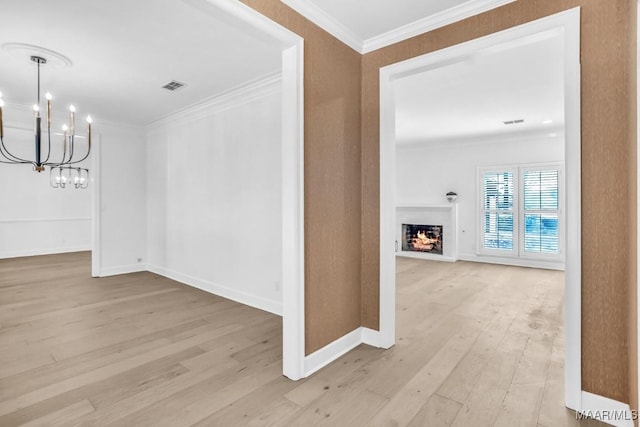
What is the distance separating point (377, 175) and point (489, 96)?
2563 mm

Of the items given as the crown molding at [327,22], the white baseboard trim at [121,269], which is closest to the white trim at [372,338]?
the crown molding at [327,22]

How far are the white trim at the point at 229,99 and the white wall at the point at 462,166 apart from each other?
193 inches

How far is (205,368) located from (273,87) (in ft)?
9.43

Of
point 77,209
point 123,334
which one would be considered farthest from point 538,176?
point 77,209

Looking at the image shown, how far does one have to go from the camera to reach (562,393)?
2.13 m

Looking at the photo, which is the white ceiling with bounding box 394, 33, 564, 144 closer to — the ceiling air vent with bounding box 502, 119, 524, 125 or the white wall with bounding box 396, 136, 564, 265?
the ceiling air vent with bounding box 502, 119, 524, 125

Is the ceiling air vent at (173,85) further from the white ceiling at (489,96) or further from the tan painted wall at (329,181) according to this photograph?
the white ceiling at (489,96)

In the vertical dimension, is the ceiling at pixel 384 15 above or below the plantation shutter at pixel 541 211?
above

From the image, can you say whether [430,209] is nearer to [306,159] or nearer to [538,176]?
[538,176]

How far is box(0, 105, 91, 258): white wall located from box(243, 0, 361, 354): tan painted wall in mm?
7625

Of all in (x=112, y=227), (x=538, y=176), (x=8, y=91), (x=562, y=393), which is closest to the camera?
(x=562, y=393)

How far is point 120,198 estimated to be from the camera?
5.77m

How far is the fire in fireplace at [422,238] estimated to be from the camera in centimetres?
759

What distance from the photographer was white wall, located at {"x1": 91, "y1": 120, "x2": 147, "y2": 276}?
556 cm
